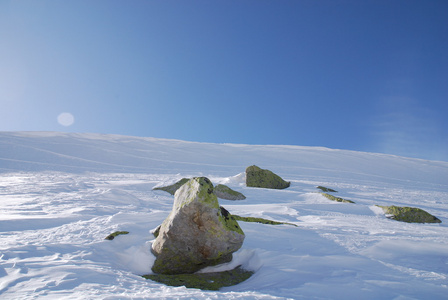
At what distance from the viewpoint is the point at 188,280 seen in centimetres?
339

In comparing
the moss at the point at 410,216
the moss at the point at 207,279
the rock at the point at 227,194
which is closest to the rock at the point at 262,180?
the rock at the point at 227,194

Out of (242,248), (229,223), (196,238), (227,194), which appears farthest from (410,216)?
(196,238)

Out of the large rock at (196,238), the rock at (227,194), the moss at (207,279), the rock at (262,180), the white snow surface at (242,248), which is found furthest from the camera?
the rock at (262,180)

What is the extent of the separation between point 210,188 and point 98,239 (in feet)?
6.44

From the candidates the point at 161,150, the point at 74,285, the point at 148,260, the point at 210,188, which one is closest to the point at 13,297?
the point at 74,285

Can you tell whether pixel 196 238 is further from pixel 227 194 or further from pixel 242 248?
pixel 227 194

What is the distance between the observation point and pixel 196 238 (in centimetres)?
395

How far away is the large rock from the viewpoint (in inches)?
153

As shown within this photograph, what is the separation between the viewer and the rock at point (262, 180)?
462 inches

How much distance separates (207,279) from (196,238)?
0.63 meters

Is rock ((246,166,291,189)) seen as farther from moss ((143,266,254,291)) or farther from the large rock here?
moss ((143,266,254,291))

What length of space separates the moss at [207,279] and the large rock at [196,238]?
248mm

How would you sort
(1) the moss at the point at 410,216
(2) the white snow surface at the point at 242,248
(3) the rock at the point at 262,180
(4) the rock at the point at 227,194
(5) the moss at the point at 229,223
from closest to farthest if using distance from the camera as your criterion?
1. (2) the white snow surface at the point at 242,248
2. (5) the moss at the point at 229,223
3. (1) the moss at the point at 410,216
4. (4) the rock at the point at 227,194
5. (3) the rock at the point at 262,180

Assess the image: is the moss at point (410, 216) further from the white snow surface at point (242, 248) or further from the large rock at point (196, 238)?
the large rock at point (196, 238)
